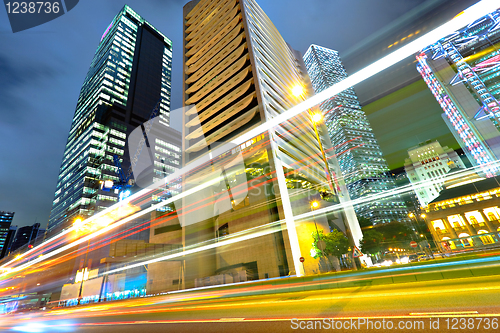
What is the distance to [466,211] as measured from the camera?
2217 inches

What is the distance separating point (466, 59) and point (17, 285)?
16986 cm

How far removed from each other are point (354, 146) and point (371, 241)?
107 m

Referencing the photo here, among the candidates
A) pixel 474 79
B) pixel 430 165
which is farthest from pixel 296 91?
pixel 430 165

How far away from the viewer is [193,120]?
175 feet

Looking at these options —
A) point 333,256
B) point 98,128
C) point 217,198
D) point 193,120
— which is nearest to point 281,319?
point 333,256

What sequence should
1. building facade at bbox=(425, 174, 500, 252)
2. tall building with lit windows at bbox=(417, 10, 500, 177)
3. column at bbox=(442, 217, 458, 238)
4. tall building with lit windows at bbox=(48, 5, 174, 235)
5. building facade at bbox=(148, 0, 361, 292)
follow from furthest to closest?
tall building with lit windows at bbox=(48, 5, 174, 235) < tall building with lit windows at bbox=(417, 10, 500, 177) < column at bbox=(442, 217, 458, 238) < building facade at bbox=(425, 174, 500, 252) < building facade at bbox=(148, 0, 361, 292)

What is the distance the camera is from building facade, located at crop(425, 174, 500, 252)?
173 feet

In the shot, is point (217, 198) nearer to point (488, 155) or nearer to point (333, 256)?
point (333, 256)

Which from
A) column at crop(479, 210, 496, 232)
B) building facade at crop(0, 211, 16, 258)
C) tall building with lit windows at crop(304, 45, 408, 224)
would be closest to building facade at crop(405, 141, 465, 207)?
tall building with lit windows at crop(304, 45, 408, 224)

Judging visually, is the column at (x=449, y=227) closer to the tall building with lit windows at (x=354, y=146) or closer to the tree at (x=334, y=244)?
the tree at (x=334, y=244)

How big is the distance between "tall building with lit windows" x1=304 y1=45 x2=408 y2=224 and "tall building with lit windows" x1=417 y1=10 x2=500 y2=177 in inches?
1892

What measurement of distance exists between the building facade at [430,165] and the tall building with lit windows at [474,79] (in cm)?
2411

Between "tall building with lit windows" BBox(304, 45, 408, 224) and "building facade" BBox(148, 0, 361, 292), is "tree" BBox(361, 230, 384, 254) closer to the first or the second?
"building facade" BBox(148, 0, 361, 292)

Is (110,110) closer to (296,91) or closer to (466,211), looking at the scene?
(296,91)
